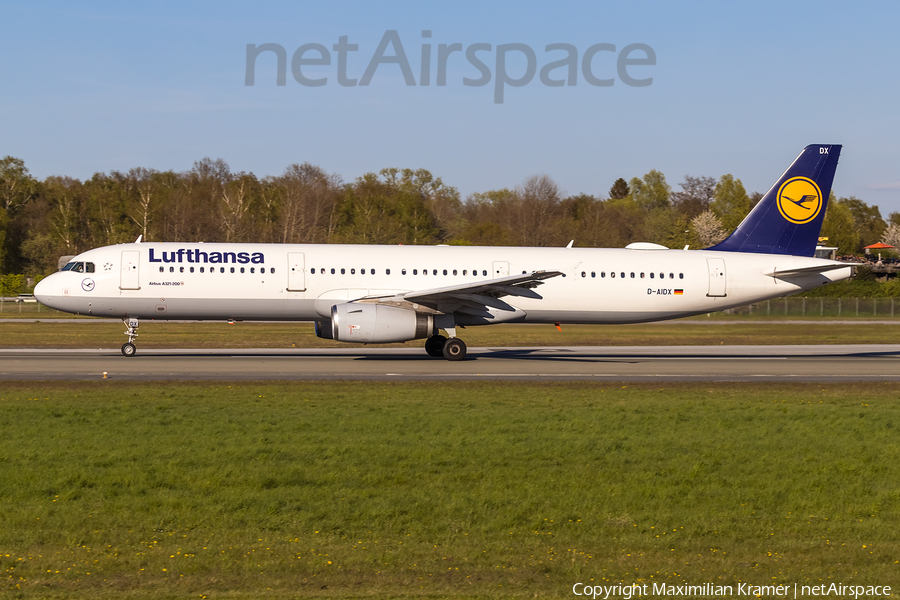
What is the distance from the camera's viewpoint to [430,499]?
412 inches

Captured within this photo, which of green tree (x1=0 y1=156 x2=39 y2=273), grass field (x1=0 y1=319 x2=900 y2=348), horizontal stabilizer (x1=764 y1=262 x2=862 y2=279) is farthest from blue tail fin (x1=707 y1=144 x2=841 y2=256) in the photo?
green tree (x1=0 y1=156 x2=39 y2=273)

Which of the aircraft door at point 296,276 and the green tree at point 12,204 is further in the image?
the green tree at point 12,204

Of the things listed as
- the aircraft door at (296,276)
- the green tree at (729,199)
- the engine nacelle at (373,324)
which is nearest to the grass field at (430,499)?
the engine nacelle at (373,324)

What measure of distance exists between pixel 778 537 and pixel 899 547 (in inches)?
46.8

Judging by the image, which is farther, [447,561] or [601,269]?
[601,269]

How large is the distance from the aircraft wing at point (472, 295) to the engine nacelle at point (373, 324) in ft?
2.32

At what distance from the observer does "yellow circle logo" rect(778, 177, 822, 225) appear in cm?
3291

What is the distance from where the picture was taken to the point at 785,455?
13273 mm

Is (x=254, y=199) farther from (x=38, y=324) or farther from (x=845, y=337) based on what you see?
(x=845, y=337)

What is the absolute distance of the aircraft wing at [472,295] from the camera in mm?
28156

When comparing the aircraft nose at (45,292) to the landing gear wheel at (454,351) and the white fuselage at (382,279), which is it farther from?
the landing gear wheel at (454,351)

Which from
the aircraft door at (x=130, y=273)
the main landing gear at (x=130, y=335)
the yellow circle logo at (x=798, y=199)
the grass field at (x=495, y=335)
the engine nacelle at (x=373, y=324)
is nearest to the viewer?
the engine nacelle at (x=373, y=324)

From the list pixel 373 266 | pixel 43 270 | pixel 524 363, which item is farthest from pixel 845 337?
pixel 43 270

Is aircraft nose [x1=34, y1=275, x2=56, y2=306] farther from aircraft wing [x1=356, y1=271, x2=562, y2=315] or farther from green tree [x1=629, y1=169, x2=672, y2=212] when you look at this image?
green tree [x1=629, y1=169, x2=672, y2=212]
